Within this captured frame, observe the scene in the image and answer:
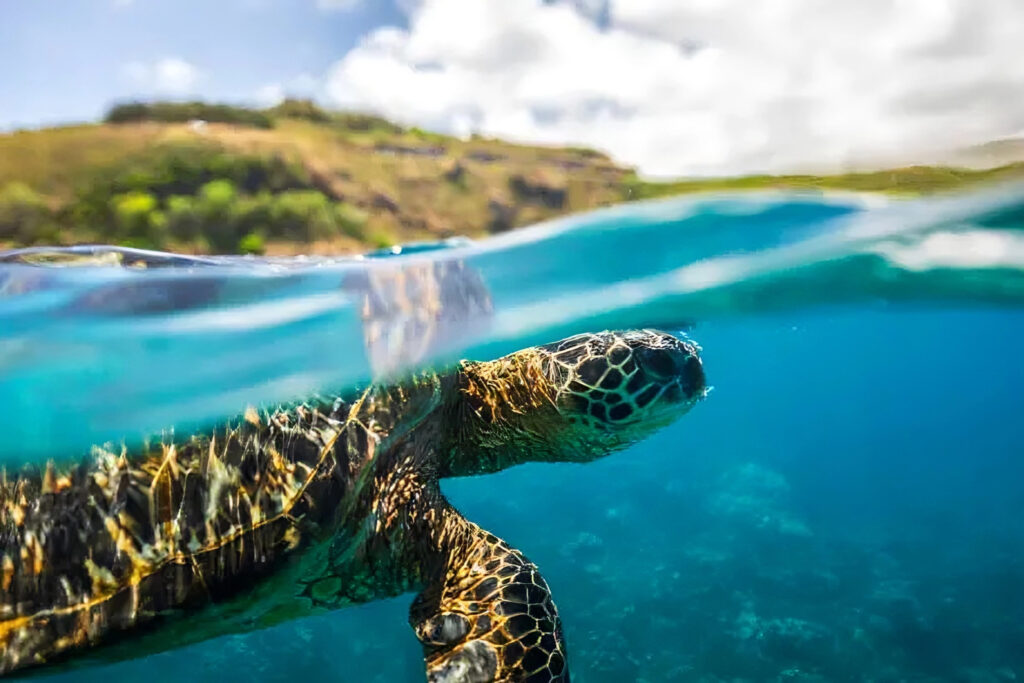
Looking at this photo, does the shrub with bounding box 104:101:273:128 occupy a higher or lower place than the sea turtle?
higher

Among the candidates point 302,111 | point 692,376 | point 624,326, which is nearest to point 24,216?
point 302,111

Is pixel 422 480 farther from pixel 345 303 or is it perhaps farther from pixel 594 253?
pixel 594 253

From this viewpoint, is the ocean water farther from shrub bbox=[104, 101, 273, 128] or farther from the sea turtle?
shrub bbox=[104, 101, 273, 128]

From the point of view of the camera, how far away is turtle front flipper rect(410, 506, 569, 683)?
2908 mm

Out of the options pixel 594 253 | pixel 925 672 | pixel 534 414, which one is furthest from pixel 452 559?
pixel 925 672

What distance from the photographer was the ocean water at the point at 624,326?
5.22 meters

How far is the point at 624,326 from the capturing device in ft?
29.5

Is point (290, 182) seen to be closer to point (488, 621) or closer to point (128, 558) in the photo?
point (128, 558)

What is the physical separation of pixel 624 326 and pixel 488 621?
6435 mm

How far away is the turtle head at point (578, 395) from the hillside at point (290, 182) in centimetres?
A: 158

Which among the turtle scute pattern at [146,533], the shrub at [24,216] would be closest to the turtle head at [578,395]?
the turtle scute pattern at [146,533]

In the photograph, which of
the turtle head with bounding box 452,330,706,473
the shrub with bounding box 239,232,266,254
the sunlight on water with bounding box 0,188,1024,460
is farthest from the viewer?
the shrub with bounding box 239,232,266,254

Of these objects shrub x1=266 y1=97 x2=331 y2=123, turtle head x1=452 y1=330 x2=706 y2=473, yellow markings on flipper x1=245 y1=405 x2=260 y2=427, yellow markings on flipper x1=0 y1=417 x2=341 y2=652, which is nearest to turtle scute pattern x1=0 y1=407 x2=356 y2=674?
yellow markings on flipper x1=0 y1=417 x2=341 y2=652

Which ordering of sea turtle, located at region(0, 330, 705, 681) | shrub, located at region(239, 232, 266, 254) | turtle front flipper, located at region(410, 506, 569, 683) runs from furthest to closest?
shrub, located at region(239, 232, 266, 254), sea turtle, located at region(0, 330, 705, 681), turtle front flipper, located at region(410, 506, 569, 683)
